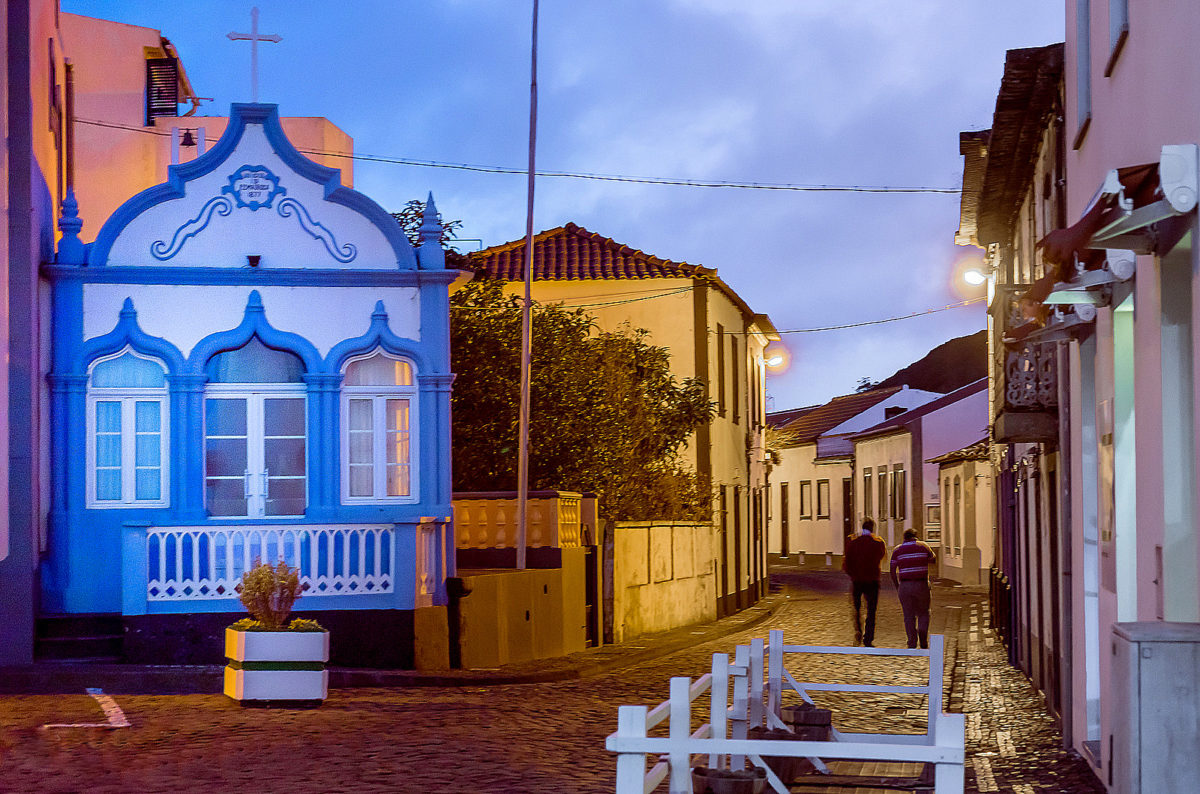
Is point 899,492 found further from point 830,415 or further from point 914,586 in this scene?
point 914,586

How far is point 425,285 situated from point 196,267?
2658 mm

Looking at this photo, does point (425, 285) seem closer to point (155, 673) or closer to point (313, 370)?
point (313, 370)

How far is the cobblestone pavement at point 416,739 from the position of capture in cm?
1050

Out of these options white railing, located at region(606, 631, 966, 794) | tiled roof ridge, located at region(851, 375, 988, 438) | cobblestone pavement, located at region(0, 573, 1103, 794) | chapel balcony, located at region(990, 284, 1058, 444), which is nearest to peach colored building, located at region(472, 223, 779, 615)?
cobblestone pavement, located at region(0, 573, 1103, 794)

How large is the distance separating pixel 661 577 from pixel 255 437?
31.4 ft

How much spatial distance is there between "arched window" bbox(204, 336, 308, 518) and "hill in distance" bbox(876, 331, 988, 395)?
5048 cm

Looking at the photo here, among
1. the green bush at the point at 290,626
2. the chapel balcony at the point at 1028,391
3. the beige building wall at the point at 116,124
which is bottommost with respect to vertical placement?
the green bush at the point at 290,626

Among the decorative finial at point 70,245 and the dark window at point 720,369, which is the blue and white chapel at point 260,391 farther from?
the dark window at point 720,369

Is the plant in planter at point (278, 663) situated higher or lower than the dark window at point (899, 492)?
lower

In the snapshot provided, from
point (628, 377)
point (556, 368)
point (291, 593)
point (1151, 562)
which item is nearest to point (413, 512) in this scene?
point (291, 593)

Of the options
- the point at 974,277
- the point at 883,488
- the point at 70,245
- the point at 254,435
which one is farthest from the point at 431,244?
the point at 883,488

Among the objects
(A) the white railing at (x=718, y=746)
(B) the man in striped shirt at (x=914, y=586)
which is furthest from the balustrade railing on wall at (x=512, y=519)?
(A) the white railing at (x=718, y=746)

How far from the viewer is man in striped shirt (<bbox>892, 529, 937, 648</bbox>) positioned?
65.3 feet

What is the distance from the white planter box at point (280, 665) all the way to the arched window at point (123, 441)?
412 centimetres
